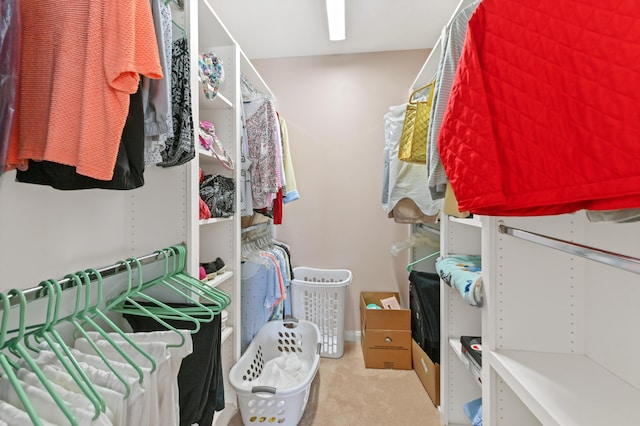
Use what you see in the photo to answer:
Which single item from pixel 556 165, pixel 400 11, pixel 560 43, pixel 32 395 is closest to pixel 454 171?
pixel 556 165

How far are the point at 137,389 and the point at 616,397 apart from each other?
117 centimetres

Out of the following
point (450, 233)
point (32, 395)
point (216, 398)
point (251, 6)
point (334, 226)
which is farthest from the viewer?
point (334, 226)

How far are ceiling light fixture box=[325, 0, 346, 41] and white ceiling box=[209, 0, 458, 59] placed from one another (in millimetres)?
82

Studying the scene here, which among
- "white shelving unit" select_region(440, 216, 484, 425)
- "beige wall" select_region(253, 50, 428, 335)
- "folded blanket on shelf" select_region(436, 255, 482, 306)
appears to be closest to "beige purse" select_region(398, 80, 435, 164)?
"white shelving unit" select_region(440, 216, 484, 425)

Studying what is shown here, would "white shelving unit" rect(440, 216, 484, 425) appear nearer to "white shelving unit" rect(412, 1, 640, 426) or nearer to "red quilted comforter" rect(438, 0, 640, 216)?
"white shelving unit" rect(412, 1, 640, 426)

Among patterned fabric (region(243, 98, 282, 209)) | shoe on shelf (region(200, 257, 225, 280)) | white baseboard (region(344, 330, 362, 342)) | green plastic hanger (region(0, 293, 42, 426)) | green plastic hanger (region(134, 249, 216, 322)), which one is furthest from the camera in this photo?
white baseboard (region(344, 330, 362, 342))

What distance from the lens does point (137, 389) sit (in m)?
0.62

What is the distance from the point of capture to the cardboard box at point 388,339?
2188 mm

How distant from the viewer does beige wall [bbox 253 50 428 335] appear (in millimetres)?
2787

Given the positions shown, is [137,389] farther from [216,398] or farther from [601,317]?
[601,317]

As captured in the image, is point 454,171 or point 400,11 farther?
point 400,11

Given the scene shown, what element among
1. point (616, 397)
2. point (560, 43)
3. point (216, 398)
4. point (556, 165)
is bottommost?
point (216, 398)

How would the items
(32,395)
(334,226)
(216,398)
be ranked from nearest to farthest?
(32,395)
(216,398)
(334,226)

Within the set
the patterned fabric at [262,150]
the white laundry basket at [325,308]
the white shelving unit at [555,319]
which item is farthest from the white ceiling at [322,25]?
the white laundry basket at [325,308]
